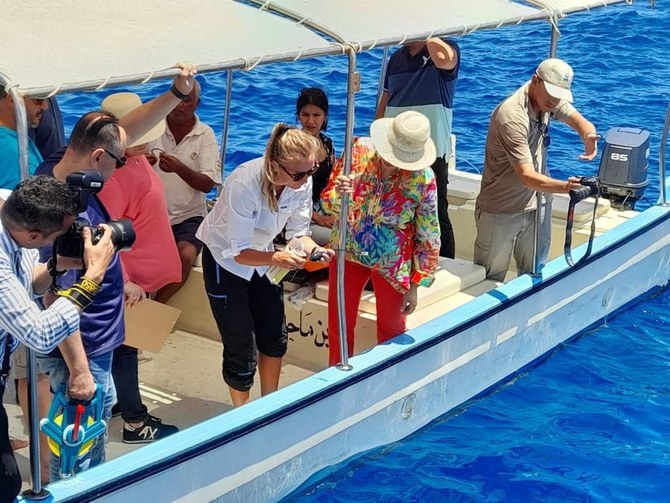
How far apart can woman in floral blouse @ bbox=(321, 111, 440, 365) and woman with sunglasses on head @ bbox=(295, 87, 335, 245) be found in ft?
1.90

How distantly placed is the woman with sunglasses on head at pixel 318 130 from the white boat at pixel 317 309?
0.36m

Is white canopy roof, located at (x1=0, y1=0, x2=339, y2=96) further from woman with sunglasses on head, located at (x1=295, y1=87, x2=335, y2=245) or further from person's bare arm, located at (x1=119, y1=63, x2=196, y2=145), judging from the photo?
woman with sunglasses on head, located at (x1=295, y1=87, x2=335, y2=245)

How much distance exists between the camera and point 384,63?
23.4 feet

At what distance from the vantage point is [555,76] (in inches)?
225

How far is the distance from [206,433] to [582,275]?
3150 mm

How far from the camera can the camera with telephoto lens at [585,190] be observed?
223 inches

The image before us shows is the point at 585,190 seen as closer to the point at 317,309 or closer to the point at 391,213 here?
the point at 391,213

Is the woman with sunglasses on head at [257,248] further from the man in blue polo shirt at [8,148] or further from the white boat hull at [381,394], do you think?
the man in blue polo shirt at [8,148]

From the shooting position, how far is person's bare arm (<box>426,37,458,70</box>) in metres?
5.92

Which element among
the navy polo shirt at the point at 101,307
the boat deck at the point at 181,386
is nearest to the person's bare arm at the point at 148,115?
the navy polo shirt at the point at 101,307

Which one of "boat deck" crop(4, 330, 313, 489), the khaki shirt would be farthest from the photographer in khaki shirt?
"boat deck" crop(4, 330, 313, 489)

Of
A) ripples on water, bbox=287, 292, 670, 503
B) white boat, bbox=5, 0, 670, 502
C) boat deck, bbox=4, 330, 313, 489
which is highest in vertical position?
white boat, bbox=5, 0, 670, 502

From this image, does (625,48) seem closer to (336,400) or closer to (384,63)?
(384,63)

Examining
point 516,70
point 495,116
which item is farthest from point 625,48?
point 495,116
